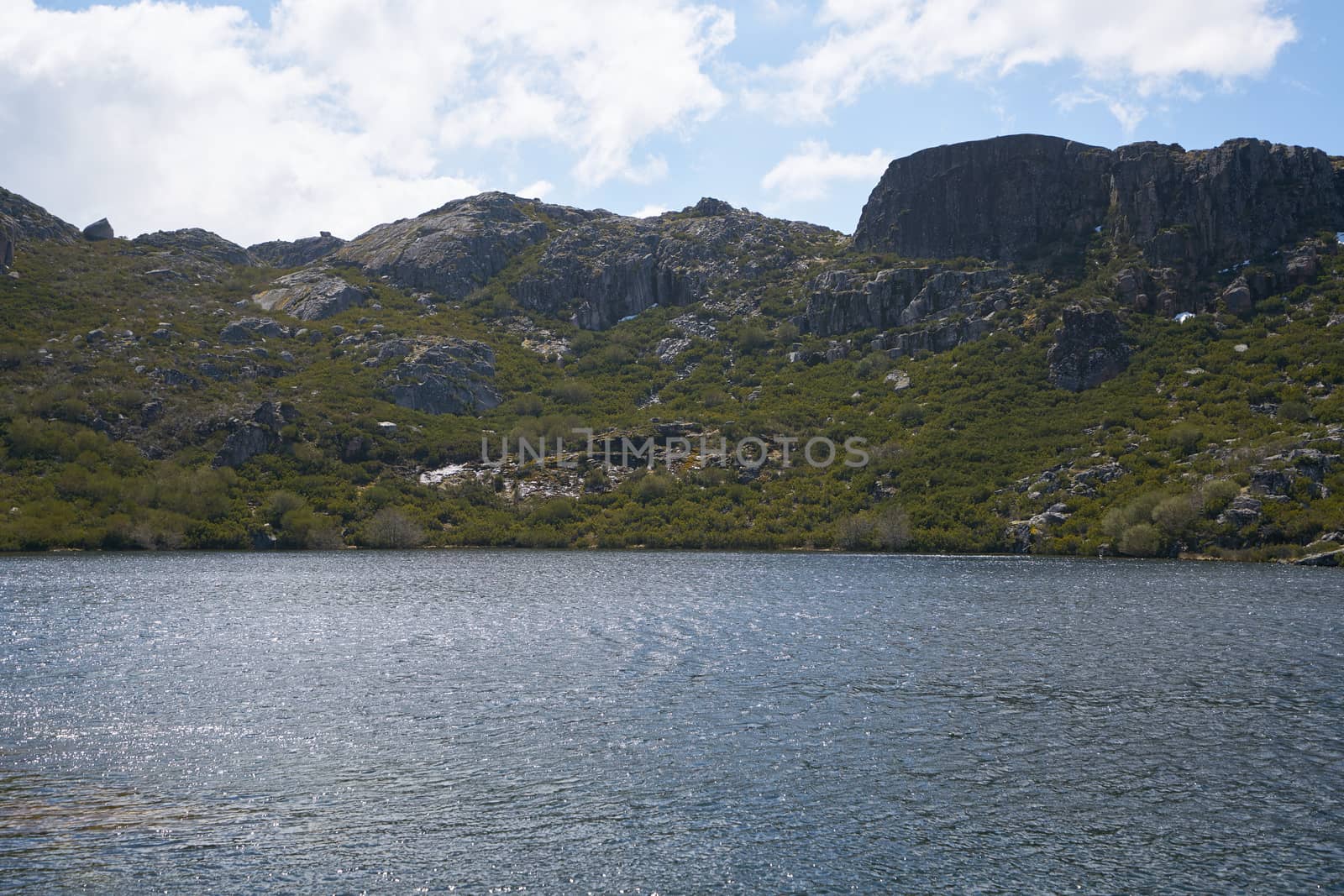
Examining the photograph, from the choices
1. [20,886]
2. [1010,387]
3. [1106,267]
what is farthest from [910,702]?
[1106,267]

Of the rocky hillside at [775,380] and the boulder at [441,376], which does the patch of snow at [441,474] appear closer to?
the rocky hillside at [775,380]

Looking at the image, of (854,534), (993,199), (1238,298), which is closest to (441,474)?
(854,534)

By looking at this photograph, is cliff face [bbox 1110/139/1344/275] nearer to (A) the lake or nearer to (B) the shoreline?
(B) the shoreline

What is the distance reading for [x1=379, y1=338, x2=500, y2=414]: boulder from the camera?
148m

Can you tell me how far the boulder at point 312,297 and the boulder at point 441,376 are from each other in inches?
1001

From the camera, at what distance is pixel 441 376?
151875 mm

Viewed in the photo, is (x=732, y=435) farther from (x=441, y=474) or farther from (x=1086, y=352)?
(x=1086, y=352)

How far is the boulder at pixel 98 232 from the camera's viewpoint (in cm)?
18975

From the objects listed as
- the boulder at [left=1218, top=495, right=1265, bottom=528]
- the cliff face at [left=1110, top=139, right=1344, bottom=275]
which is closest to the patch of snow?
the boulder at [left=1218, top=495, right=1265, bottom=528]

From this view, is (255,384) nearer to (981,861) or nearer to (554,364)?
(554,364)

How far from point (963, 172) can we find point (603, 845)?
541 feet

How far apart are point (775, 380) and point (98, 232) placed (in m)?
141

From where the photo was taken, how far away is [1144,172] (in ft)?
474

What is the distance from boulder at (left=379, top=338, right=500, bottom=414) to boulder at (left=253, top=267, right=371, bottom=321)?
1001 inches
